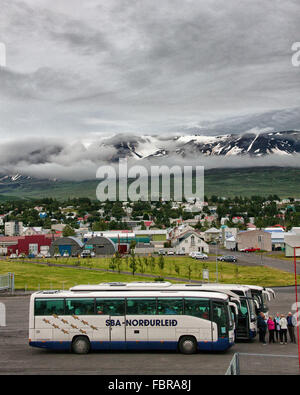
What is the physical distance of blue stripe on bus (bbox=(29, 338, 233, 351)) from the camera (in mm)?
22859

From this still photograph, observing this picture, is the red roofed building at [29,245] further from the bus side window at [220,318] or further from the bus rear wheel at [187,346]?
the bus side window at [220,318]

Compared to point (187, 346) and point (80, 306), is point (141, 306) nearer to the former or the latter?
point (187, 346)

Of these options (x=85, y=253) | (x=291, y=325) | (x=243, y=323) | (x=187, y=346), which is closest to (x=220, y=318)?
(x=187, y=346)

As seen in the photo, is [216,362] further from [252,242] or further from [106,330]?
[252,242]

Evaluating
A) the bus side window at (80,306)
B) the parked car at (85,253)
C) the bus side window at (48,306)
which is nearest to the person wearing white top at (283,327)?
the bus side window at (80,306)

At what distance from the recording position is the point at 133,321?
23516 millimetres

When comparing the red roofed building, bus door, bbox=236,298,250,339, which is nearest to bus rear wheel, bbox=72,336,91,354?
bus door, bbox=236,298,250,339

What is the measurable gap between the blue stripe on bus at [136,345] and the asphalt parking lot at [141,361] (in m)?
0.30

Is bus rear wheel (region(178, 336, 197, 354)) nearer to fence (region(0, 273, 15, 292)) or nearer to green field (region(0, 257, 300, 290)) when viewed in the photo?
fence (region(0, 273, 15, 292))

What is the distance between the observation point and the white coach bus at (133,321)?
23.1 meters

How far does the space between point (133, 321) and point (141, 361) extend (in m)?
2.34

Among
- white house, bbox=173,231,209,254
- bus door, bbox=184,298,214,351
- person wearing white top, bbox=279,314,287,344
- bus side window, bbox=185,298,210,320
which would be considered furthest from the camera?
white house, bbox=173,231,209,254

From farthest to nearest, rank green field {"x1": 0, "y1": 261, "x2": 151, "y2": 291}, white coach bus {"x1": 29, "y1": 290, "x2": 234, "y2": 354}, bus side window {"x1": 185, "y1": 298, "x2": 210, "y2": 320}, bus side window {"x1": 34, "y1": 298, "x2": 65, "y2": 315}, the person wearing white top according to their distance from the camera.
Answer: green field {"x1": 0, "y1": 261, "x2": 151, "y2": 291}
the person wearing white top
bus side window {"x1": 34, "y1": 298, "x2": 65, "y2": 315}
bus side window {"x1": 185, "y1": 298, "x2": 210, "y2": 320}
white coach bus {"x1": 29, "y1": 290, "x2": 234, "y2": 354}
